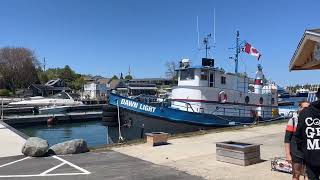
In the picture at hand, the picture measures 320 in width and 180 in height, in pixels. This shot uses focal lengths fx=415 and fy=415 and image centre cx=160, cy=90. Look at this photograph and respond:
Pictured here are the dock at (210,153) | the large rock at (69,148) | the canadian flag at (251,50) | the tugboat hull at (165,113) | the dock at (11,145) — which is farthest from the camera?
the canadian flag at (251,50)

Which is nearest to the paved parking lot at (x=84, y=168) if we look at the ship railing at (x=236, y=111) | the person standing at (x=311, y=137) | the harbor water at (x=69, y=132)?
the person standing at (x=311, y=137)

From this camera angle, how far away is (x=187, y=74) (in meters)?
23.6

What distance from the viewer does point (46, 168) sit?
36.9 ft

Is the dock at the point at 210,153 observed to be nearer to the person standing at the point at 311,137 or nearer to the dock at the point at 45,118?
the person standing at the point at 311,137

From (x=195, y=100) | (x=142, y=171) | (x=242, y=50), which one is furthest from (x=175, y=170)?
(x=242, y=50)

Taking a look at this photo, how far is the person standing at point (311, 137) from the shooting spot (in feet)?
16.1

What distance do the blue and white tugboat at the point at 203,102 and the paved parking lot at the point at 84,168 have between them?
872 cm

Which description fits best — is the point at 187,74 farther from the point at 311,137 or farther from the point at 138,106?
the point at 311,137

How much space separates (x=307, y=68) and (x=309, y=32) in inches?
95.2

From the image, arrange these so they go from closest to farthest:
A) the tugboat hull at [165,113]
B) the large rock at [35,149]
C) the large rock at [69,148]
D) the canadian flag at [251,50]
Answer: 1. the large rock at [35,149]
2. the large rock at [69,148]
3. the tugboat hull at [165,113]
4. the canadian flag at [251,50]

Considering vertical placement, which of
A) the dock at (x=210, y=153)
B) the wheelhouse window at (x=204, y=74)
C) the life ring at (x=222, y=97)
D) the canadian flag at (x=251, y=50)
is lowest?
the dock at (x=210, y=153)

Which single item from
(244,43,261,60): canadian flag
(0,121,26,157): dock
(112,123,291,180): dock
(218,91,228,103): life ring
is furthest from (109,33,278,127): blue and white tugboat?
(0,121,26,157): dock

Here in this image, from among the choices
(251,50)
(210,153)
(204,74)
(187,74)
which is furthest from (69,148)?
(251,50)

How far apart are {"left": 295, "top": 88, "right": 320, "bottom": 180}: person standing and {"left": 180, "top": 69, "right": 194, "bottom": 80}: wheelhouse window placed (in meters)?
18.2
